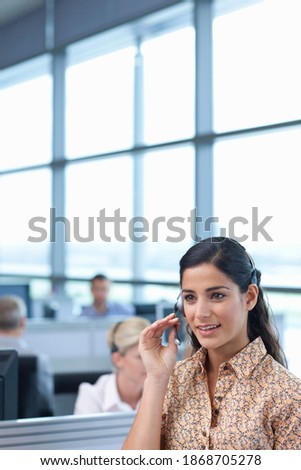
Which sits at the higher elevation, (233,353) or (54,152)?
(54,152)

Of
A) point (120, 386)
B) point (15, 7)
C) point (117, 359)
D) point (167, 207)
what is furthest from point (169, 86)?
point (120, 386)

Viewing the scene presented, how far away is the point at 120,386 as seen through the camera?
2.56m

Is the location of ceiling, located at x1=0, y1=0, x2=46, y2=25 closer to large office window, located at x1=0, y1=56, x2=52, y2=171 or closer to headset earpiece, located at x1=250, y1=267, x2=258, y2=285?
large office window, located at x1=0, y1=56, x2=52, y2=171

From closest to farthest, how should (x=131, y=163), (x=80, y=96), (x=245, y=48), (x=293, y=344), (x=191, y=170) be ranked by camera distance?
(x=293, y=344), (x=245, y=48), (x=191, y=170), (x=131, y=163), (x=80, y=96)

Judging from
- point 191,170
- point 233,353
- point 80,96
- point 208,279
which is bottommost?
point 233,353

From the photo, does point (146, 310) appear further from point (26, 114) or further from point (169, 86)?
point (26, 114)

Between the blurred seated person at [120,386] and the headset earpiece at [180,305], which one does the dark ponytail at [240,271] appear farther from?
the blurred seated person at [120,386]

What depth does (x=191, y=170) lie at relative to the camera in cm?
654

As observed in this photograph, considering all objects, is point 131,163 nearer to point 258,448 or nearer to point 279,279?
point 279,279

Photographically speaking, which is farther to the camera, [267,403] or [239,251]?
[239,251]

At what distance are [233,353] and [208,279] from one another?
0.49 ft

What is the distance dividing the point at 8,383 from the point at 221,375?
1.62 feet
